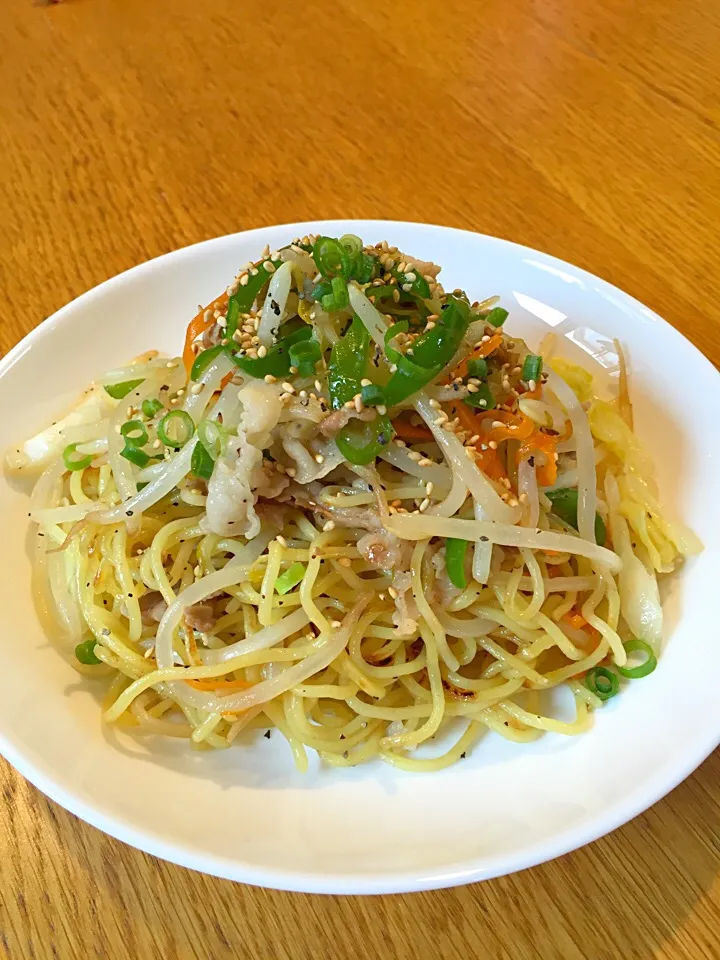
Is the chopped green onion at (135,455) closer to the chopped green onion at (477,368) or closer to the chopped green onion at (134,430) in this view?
the chopped green onion at (134,430)

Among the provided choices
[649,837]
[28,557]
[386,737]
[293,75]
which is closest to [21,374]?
[28,557]

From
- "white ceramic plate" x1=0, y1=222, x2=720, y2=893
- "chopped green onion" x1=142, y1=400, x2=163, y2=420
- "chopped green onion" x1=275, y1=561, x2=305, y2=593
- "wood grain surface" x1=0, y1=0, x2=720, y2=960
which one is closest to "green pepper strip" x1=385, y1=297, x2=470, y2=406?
"chopped green onion" x1=275, y1=561, x2=305, y2=593

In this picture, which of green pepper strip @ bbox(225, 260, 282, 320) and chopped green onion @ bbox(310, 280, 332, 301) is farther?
green pepper strip @ bbox(225, 260, 282, 320)

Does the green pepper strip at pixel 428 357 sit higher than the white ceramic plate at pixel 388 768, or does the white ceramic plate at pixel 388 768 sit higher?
the green pepper strip at pixel 428 357

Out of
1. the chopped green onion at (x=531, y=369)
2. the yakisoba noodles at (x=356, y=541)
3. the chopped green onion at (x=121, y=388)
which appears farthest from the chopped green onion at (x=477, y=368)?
the chopped green onion at (x=121, y=388)

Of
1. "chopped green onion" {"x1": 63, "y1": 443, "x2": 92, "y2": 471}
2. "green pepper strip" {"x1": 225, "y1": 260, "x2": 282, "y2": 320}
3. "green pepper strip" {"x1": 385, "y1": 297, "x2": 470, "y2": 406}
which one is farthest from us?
"chopped green onion" {"x1": 63, "y1": 443, "x2": 92, "y2": 471}

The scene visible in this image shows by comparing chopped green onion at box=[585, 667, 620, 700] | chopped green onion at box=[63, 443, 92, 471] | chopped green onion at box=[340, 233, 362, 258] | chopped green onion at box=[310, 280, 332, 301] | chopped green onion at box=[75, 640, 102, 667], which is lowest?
chopped green onion at box=[75, 640, 102, 667]

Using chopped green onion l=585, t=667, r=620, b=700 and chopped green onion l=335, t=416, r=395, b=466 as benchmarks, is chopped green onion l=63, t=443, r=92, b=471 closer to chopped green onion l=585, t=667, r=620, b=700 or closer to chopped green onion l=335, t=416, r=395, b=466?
chopped green onion l=335, t=416, r=395, b=466
